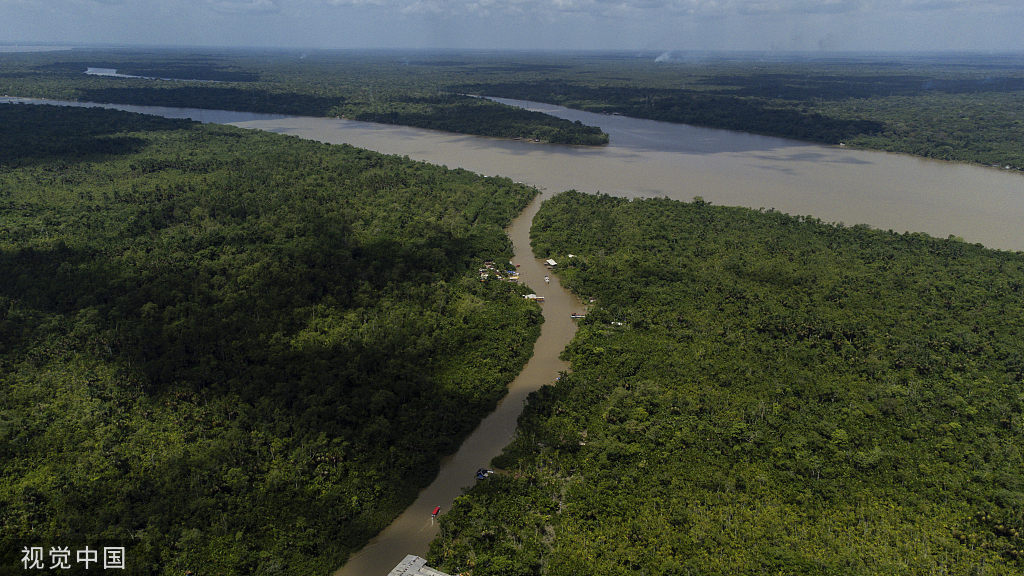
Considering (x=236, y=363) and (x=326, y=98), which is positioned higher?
(x=326, y=98)

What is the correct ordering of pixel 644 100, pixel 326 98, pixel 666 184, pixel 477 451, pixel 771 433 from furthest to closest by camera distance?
pixel 644 100
pixel 326 98
pixel 666 184
pixel 477 451
pixel 771 433

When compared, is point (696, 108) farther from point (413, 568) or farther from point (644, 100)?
point (413, 568)

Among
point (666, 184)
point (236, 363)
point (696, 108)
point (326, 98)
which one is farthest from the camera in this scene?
point (326, 98)

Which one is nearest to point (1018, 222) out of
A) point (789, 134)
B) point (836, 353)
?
point (836, 353)

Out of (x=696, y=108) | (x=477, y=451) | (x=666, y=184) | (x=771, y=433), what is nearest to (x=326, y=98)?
(x=696, y=108)

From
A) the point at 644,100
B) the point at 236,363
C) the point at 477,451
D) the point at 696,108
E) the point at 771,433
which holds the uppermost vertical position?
the point at 644,100

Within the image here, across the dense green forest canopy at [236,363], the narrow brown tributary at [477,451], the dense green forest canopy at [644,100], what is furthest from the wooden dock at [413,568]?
the dense green forest canopy at [644,100]

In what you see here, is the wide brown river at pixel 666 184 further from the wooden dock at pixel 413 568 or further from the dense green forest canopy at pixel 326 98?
the dense green forest canopy at pixel 326 98

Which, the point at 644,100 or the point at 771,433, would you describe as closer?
the point at 771,433
